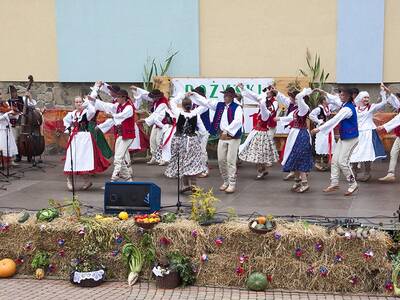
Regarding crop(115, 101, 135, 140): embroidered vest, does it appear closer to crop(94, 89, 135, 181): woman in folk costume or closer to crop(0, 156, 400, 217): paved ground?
crop(94, 89, 135, 181): woman in folk costume

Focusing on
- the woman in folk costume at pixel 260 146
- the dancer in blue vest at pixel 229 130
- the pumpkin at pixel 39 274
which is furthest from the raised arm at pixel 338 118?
the pumpkin at pixel 39 274

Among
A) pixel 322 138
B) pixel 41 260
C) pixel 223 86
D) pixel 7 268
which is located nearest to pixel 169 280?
pixel 41 260

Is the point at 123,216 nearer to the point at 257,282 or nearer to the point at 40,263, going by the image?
the point at 40,263

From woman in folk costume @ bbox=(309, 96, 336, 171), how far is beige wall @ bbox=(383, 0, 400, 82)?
173cm

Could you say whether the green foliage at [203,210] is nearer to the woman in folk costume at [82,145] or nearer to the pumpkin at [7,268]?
the pumpkin at [7,268]

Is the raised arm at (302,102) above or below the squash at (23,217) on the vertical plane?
above

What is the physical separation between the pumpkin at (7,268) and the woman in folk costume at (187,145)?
294 centimetres

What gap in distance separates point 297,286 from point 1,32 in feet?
35.0

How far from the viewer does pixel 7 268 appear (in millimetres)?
7656

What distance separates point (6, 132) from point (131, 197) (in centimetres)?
519

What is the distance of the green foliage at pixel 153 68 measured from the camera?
13.9 m

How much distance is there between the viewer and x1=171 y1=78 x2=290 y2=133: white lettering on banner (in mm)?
13234

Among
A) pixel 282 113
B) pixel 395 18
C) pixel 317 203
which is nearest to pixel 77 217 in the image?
pixel 317 203

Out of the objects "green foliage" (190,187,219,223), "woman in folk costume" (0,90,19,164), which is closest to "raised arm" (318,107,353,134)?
"green foliage" (190,187,219,223)
